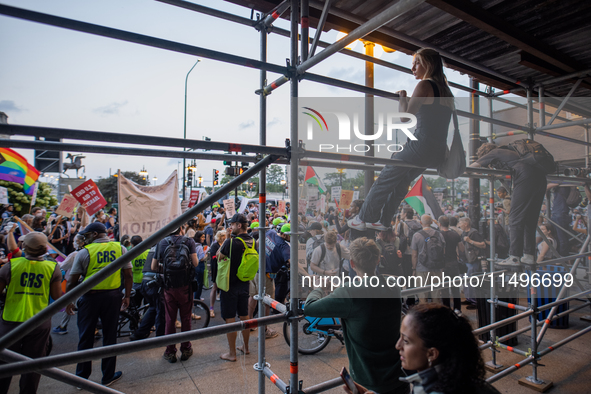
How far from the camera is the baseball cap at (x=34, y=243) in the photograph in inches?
140

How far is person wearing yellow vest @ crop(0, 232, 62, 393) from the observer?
343 cm

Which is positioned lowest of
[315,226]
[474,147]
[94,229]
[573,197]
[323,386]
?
[323,386]

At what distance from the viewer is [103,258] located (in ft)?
13.9

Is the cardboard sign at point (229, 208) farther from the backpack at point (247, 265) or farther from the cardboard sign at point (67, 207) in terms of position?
the cardboard sign at point (67, 207)

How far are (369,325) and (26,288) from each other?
12.1ft

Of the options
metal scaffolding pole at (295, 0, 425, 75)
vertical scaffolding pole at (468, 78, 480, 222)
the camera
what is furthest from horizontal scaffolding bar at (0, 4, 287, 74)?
the camera

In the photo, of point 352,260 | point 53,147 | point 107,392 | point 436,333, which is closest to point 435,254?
point 352,260

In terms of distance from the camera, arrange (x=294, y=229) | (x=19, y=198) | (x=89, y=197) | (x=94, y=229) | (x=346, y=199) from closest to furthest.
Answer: (x=294, y=229)
(x=346, y=199)
(x=94, y=229)
(x=89, y=197)
(x=19, y=198)

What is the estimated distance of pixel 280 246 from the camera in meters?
5.89

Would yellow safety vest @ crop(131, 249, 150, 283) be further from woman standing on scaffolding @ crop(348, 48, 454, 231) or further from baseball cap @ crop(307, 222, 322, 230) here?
woman standing on scaffolding @ crop(348, 48, 454, 231)

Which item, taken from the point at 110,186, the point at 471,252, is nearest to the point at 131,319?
the point at 471,252

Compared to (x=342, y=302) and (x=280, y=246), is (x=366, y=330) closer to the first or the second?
(x=342, y=302)

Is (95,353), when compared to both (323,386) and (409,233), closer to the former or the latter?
(323,386)

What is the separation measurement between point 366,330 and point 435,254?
3646 millimetres
